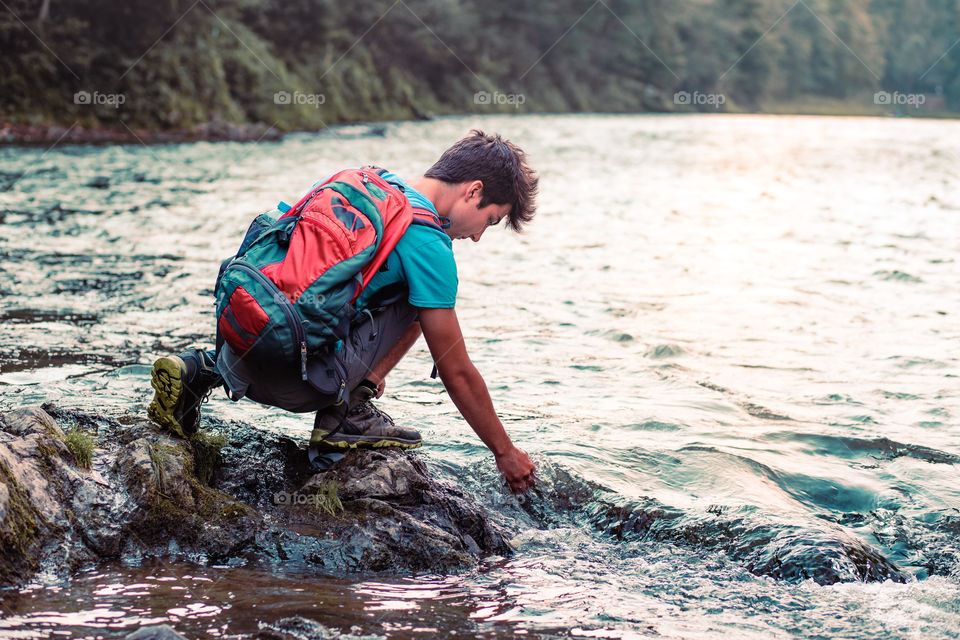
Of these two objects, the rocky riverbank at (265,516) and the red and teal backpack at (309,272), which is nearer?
the rocky riverbank at (265,516)

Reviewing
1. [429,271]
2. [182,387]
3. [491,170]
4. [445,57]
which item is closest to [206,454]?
[182,387]

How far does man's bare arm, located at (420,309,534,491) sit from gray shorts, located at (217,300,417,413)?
313mm

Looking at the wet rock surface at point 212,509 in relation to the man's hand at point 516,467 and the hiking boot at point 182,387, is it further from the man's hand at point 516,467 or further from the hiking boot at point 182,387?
the man's hand at point 516,467

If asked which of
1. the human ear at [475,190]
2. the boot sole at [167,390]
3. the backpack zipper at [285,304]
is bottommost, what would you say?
the boot sole at [167,390]

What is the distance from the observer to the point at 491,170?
3664 mm

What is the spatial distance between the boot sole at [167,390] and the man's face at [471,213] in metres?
1.20

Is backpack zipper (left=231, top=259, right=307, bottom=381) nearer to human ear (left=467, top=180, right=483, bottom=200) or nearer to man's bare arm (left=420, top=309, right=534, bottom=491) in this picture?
man's bare arm (left=420, top=309, right=534, bottom=491)

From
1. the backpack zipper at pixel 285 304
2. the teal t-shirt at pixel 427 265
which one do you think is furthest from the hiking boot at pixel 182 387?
the teal t-shirt at pixel 427 265

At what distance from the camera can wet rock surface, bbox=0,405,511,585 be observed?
311 centimetres

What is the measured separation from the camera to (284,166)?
66.0 ft

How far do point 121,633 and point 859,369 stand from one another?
225 inches

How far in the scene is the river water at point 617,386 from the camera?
312 centimetres

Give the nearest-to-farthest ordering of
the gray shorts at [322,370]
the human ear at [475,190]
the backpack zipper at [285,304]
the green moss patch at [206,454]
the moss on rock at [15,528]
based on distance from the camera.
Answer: the moss on rock at [15,528] < the backpack zipper at [285,304] < the gray shorts at [322,370] < the human ear at [475,190] < the green moss patch at [206,454]

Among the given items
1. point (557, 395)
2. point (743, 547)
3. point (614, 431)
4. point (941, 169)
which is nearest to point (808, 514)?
point (743, 547)
